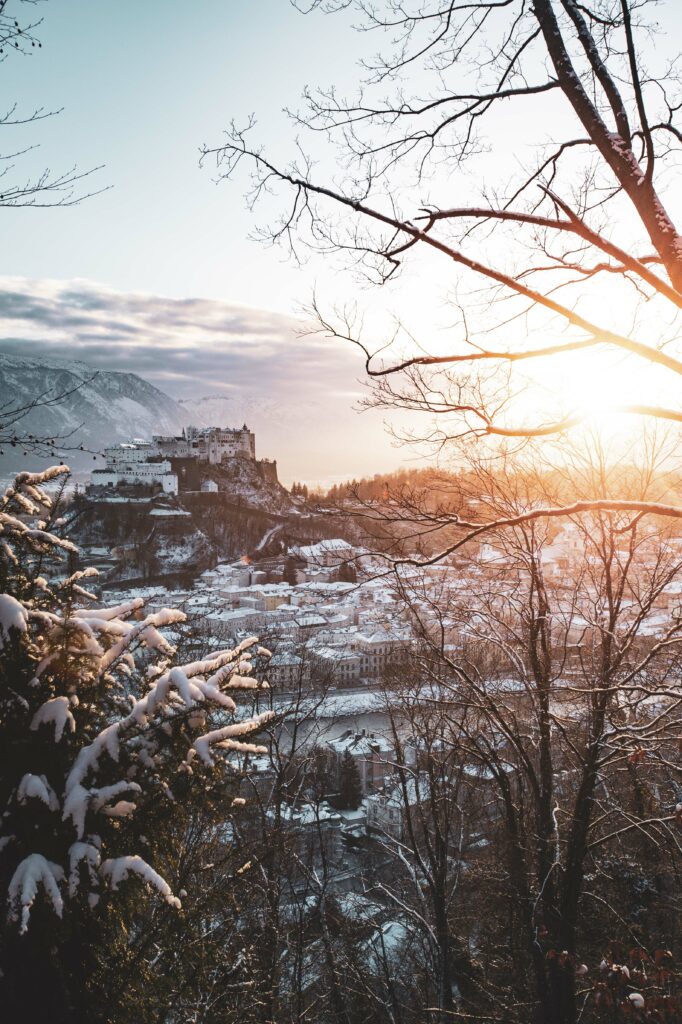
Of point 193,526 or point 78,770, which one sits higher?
point 193,526

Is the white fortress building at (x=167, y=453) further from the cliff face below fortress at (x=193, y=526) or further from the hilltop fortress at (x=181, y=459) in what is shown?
the cliff face below fortress at (x=193, y=526)

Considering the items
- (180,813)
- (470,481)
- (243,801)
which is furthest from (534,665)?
(180,813)

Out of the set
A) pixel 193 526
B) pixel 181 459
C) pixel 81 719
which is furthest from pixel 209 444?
pixel 81 719

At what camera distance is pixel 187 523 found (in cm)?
6931

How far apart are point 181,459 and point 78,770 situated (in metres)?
84.8

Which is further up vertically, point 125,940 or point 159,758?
point 159,758

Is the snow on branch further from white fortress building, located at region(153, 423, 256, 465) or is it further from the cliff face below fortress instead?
white fortress building, located at region(153, 423, 256, 465)

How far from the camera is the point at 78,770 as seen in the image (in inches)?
85.3

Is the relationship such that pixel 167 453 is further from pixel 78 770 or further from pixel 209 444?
pixel 78 770

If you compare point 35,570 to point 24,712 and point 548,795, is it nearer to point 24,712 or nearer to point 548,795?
point 24,712

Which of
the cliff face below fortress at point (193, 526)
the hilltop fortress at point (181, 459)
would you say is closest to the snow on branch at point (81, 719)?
the cliff face below fortress at point (193, 526)

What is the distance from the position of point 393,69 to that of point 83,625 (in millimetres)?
2945

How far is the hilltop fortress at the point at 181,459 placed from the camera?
245ft

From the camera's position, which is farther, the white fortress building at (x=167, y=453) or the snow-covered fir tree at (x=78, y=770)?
the white fortress building at (x=167, y=453)
